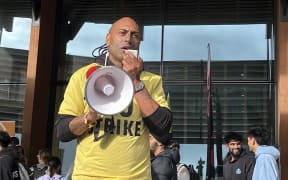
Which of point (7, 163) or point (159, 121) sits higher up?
point (159, 121)

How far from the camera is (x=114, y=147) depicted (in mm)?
2295

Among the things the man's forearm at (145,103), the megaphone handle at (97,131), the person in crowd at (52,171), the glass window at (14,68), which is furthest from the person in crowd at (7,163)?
the glass window at (14,68)

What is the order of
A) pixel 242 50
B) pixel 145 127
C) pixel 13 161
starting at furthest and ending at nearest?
1. pixel 242 50
2. pixel 13 161
3. pixel 145 127

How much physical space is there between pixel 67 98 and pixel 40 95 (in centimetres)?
853

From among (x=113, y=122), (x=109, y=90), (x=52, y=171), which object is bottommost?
(x=52, y=171)

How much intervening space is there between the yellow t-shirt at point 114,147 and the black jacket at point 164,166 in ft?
7.49

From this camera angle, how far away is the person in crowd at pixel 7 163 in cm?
550

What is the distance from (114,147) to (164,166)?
2510 mm

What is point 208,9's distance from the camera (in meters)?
11.1

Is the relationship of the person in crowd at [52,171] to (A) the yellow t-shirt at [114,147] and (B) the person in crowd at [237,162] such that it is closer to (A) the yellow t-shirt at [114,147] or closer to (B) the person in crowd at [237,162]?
(B) the person in crowd at [237,162]

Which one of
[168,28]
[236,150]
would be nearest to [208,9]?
[168,28]

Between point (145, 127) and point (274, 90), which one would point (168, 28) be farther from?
point (145, 127)

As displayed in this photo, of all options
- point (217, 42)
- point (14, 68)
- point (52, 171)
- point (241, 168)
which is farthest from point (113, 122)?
point (14, 68)

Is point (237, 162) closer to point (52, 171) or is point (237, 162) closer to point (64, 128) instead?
point (52, 171)
